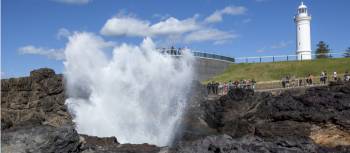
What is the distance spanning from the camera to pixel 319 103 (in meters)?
18.2

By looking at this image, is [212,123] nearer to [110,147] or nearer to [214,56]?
[110,147]

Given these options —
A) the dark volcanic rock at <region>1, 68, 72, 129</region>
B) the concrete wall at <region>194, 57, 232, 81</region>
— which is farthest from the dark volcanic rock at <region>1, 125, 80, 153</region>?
the concrete wall at <region>194, 57, 232, 81</region>

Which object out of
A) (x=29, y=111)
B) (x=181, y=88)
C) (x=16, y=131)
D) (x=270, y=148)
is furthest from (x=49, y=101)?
(x=270, y=148)

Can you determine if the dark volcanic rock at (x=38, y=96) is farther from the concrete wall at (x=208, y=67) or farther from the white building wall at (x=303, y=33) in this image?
the white building wall at (x=303, y=33)

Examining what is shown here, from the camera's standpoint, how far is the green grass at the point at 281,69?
148 feet

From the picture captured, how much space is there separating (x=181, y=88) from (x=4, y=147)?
15.6m

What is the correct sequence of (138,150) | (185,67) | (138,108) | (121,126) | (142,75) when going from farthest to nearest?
(185,67), (142,75), (138,108), (121,126), (138,150)

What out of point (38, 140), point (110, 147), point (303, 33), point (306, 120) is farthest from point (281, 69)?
point (38, 140)

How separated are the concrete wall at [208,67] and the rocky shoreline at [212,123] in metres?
14.8

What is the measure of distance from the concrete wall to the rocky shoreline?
1478 cm

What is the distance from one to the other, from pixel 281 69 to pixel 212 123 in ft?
75.9

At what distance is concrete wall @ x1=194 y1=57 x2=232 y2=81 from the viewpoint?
4557 cm

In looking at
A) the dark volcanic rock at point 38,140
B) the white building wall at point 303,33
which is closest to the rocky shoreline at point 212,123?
the dark volcanic rock at point 38,140

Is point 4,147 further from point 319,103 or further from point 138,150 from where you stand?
point 319,103
